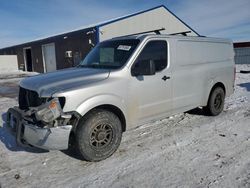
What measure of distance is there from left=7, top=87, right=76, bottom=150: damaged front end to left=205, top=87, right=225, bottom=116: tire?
154 inches

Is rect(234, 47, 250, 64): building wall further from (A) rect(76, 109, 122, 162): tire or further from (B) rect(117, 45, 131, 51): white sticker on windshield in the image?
(A) rect(76, 109, 122, 162): tire

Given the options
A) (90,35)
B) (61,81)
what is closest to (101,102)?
(61,81)

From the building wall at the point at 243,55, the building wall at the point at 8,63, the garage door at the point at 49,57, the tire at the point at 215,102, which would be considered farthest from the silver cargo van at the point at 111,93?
the building wall at the point at 8,63

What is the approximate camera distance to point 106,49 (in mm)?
5234

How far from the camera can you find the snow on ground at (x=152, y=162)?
11.6 ft

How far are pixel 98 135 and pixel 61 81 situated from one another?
103cm

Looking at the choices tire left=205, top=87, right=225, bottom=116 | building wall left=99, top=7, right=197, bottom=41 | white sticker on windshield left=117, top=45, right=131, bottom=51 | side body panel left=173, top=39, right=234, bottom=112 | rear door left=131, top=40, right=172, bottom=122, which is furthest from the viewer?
building wall left=99, top=7, right=197, bottom=41

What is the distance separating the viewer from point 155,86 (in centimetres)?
483

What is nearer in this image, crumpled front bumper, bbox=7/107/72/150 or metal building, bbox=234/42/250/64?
crumpled front bumper, bbox=7/107/72/150

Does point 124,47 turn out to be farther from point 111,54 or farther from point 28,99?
point 28,99

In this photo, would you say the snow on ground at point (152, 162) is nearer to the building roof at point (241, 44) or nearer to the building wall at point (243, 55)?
the building wall at point (243, 55)

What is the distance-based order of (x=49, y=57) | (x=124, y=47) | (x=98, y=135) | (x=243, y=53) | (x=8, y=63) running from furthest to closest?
1. (x=243, y=53)
2. (x=8, y=63)
3. (x=49, y=57)
4. (x=124, y=47)
5. (x=98, y=135)

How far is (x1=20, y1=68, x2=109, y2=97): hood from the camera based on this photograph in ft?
12.5

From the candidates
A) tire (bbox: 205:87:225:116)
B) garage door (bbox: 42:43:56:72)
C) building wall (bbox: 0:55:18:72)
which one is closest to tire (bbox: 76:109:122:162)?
tire (bbox: 205:87:225:116)
